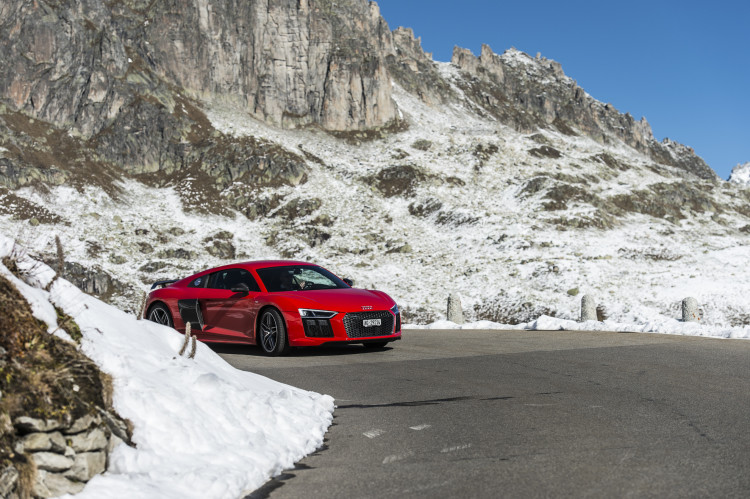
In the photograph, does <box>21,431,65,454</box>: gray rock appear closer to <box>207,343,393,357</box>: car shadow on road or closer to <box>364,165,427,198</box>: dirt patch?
<box>207,343,393,357</box>: car shadow on road

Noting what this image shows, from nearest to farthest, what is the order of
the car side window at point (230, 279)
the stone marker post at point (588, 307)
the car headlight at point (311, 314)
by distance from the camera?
the car headlight at point (311, 314), the car side window at point (230, 279), the stone marker post at point (588, 307)

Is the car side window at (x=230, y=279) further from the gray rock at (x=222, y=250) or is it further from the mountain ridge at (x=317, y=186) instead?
the gray rock at (x=222, y=250)

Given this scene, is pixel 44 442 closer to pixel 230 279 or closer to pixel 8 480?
pixel 8 480

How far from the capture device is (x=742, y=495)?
333 centimetres

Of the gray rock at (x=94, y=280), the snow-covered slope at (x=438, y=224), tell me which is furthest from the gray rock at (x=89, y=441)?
the gray rock at (x=94, y=280)

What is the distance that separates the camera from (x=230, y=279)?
11102 millimetres

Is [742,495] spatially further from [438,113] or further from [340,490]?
[438,113]

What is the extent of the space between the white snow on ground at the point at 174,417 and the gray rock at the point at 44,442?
0.26 m

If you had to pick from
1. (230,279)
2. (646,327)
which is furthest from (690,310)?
(230,279)

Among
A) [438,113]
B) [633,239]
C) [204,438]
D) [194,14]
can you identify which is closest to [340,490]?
[204,438]

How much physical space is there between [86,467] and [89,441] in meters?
0.14

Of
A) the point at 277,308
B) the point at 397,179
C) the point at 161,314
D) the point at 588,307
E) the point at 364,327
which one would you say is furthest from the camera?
the point at 397,179

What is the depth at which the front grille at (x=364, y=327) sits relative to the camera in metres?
10.0

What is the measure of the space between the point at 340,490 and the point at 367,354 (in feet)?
22.5
